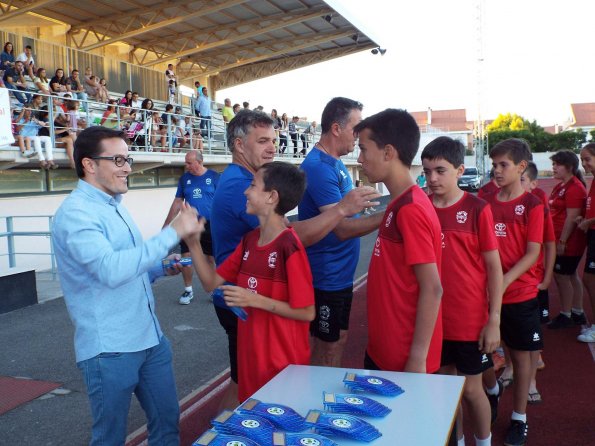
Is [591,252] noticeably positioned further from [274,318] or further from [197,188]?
[197,188]

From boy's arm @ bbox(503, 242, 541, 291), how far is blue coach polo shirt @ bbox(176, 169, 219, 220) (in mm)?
4703

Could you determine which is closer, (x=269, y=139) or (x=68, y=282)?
(x=68, y=282)

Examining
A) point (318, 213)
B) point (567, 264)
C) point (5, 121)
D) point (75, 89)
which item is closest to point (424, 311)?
point (318, 213)

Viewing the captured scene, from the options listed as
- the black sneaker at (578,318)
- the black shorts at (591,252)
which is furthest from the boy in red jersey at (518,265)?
the black sneaker at (578,318)

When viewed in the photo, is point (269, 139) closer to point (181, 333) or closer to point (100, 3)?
point (181, 333)

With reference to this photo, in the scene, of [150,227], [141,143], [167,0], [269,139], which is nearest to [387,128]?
[269,139]

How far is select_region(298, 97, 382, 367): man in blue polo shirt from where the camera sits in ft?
10.7

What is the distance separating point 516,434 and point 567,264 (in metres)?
3.07

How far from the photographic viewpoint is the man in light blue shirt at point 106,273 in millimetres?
2256

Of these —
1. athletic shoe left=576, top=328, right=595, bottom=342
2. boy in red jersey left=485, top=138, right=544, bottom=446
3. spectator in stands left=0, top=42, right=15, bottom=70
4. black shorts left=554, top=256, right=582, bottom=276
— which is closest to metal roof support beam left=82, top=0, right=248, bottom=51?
spectator in stands left=0, top=42, right=15, bottom=70

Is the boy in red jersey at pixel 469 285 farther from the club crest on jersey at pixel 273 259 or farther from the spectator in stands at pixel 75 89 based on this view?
the spectator in stands at pixel 75 89

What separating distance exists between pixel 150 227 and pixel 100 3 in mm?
7140

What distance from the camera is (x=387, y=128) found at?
2.53 meters

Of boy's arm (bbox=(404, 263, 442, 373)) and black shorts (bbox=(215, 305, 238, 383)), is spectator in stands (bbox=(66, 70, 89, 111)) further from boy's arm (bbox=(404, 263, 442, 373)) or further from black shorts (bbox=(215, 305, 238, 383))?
boy's arm (bbox=(404, 263, 442, 373))
